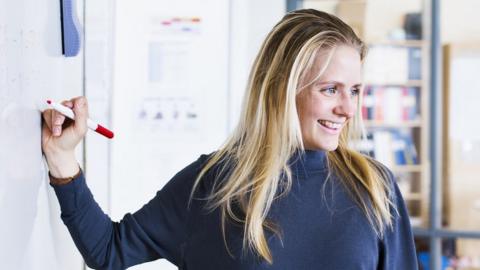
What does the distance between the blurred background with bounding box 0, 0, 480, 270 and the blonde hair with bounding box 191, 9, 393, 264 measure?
0.19 meters

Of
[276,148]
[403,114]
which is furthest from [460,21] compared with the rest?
[276,148]

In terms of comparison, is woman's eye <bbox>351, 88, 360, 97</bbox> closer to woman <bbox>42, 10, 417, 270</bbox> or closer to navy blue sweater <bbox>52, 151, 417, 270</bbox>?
woman <bbox>42, 10, 417, 270</bbox>

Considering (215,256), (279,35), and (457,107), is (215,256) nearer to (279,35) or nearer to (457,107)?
(279,35)

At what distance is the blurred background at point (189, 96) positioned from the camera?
104 cm

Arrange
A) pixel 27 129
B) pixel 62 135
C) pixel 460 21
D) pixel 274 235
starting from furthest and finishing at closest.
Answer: pixel 460 21 < pixel 274 235 < pixel 62 135 < pixel 27 129

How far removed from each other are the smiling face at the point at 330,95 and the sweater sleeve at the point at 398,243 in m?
0.22

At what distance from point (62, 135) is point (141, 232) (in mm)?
325

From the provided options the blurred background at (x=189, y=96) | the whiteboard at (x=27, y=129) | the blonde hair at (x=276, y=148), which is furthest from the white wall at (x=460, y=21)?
the whiteboard at (x=27, y=129)

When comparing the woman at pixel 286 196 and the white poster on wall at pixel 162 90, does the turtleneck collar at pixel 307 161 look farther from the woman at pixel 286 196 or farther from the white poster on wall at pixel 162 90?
the white poster on wall at pixel 162 90

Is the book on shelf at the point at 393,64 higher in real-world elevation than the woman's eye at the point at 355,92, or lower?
higher

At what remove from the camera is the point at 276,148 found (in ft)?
4.55

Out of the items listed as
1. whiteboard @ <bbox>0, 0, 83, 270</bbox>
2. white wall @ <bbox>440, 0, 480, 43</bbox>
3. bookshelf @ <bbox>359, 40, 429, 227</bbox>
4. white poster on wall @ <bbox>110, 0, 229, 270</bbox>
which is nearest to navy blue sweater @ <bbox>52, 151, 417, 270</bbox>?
whiteboard @ <bbox>0, 0, 83, 270</bbox>

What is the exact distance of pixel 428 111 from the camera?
384 cm

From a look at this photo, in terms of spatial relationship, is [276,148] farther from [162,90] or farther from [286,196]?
[162,90]
